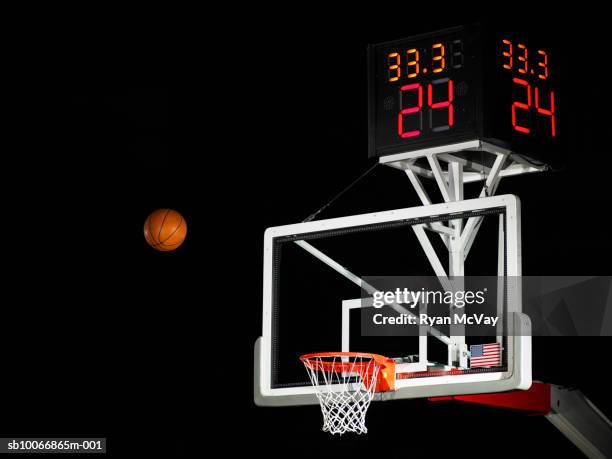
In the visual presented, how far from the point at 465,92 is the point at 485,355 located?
160 centimetres

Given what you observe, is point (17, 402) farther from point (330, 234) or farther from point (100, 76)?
point (330, 234)

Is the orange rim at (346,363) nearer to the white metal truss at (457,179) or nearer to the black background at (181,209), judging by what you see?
the white metal truss at (457,179)

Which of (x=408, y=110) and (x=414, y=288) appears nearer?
(x=408, y=110)

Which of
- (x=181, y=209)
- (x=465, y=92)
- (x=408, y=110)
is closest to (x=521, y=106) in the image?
(x=465, y=92)

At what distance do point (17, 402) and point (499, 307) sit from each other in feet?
17.6

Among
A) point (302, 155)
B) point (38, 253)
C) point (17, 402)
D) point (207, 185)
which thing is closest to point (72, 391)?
point (17, 402)

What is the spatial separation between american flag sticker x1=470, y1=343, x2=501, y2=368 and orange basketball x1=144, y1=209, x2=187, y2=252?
2973 millimetres

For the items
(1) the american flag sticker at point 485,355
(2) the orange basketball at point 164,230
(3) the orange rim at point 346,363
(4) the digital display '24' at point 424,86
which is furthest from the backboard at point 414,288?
(2) the orange basketball at point 164,230

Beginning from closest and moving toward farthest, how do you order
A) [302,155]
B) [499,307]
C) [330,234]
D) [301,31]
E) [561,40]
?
[499,307]
[330,234]
[561,40]
[301,31]
[302,155]

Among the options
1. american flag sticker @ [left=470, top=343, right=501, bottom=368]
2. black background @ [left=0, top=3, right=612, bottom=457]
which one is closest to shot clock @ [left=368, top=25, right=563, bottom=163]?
american flag sticker @ [left=470, top=343, right=501, bottom=368]

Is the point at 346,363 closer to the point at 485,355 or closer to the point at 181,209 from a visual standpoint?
the point at 485,355

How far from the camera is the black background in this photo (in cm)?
1002

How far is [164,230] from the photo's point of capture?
29.3 ft

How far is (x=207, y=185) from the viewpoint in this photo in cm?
1086
